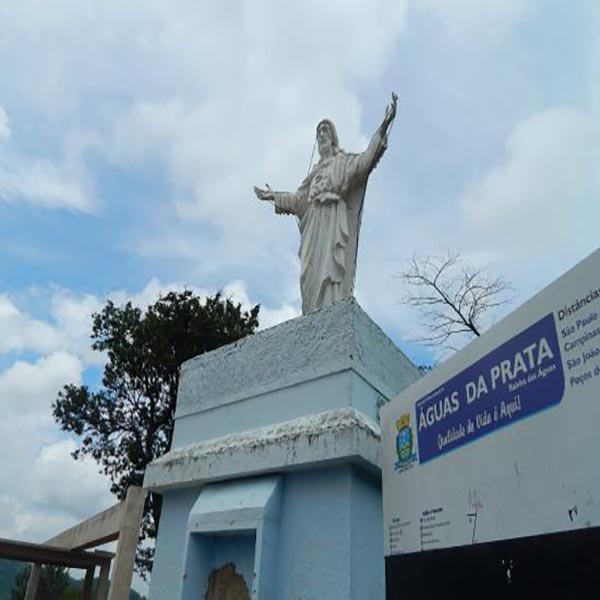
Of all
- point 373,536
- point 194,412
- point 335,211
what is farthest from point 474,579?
point 335,211

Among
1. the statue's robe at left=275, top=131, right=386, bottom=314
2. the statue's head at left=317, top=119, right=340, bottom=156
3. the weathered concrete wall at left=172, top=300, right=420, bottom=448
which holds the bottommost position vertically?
the weathered concrete wall at left=172, top=300, right=420, bottom=448

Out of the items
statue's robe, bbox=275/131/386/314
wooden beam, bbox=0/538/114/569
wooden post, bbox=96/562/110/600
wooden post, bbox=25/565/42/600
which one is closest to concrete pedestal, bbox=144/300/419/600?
statue's robe, bbox=275/131/386/314

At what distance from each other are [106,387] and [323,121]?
9.62m

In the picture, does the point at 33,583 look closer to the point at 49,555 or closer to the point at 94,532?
the point at 49,555

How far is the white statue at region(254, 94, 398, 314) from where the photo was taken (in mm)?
5648

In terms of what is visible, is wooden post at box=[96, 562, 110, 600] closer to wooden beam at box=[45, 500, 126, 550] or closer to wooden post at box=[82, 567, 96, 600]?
wooden post at box=[82, 567, 96, 600]

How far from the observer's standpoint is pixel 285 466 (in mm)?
4148

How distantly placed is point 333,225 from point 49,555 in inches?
257

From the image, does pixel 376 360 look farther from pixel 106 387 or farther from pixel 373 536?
pixel 106 387

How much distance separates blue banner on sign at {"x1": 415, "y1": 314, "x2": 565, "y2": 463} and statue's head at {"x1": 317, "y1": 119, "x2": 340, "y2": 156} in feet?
12.9

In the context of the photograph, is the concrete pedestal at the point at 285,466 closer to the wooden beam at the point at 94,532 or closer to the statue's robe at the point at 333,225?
the statue's robe at the point at 333,225

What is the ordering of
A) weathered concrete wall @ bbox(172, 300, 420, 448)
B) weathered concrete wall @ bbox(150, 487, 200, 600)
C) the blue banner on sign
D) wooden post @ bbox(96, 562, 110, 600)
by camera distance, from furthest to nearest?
wooden post @ bbox(96, 562, 110, 600) < weathered concrete wall @ bbox(150, 487, 200, 600) < weathered concrete wall @ bbox(172, 300, 420, 448) < the blue banner on sign

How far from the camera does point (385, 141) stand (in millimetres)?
5602

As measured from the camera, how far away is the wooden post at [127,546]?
567cm
